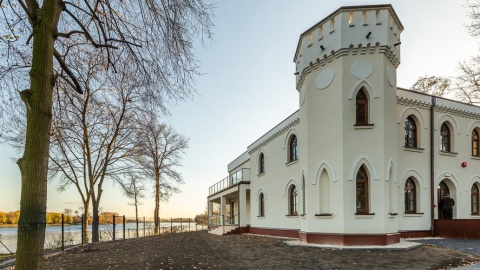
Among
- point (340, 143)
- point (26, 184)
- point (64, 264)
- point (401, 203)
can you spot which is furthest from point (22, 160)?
point (401, 203)

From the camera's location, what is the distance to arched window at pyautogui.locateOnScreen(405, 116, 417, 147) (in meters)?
16.2

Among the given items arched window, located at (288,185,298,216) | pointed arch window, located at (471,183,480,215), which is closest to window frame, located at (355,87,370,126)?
arched window, located at (288,185,298,216)

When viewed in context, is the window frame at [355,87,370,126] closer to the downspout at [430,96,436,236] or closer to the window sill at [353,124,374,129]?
the window sill at [353,124,374,129]

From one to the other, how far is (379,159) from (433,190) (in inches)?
202

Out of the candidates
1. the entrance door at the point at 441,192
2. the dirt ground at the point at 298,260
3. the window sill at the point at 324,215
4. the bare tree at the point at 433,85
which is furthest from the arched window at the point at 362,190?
the bare tree at the point at 433,85

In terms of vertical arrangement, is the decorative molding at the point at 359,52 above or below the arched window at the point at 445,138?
above

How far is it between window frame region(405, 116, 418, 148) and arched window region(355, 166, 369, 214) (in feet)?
14.2

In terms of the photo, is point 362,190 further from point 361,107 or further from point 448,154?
point 448,154

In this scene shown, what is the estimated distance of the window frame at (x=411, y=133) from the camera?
637 inches

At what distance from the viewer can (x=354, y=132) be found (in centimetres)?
1310

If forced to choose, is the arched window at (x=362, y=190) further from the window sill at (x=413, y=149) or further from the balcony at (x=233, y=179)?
the balcony at (x=233, y=179)

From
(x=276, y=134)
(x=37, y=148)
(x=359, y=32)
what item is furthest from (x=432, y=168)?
(x=37, y=148)

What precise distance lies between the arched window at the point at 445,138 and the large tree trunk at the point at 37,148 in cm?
1702

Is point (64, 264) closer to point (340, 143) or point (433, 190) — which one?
point (340, 143)
